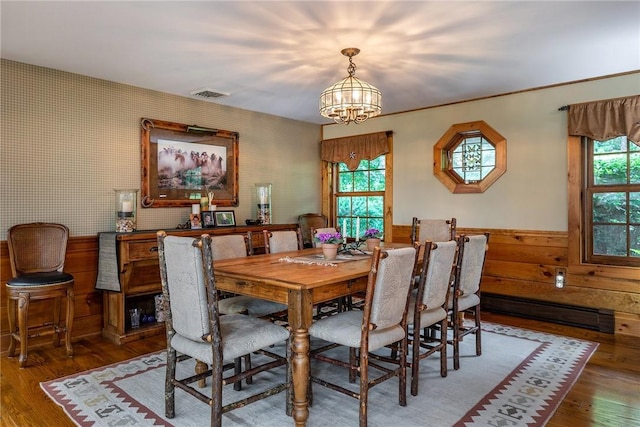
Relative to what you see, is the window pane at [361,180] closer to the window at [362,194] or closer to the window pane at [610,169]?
the window at [362,194]

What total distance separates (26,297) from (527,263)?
4505 millimetres

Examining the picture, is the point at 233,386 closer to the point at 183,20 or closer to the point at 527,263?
the point at 183,20

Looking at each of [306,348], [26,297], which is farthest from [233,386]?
[26,297]

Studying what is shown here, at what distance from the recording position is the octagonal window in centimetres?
455

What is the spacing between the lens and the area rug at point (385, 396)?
225 cm

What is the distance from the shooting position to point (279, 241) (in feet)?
11.9

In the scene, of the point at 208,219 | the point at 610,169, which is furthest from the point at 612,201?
the point at 208,219

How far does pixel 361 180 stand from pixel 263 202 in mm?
1510

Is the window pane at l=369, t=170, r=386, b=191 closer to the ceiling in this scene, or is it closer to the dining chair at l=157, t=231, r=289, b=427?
the ceiling

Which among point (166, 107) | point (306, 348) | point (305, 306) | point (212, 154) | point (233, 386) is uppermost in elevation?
point (166, 107)

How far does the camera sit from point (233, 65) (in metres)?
3.51

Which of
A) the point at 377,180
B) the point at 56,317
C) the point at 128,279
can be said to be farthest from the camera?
the point at 377,180

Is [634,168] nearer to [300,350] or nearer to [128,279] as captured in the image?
[300,350]

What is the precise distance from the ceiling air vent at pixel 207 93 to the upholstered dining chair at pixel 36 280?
182 cm
